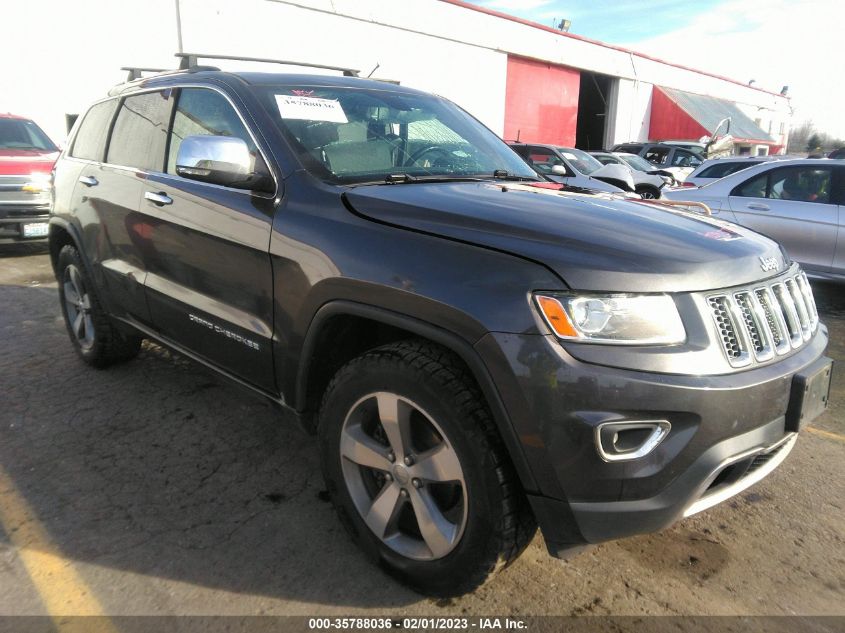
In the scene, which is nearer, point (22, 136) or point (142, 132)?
point (142, 132)

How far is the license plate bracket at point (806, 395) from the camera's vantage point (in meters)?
2.06

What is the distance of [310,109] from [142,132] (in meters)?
1.30

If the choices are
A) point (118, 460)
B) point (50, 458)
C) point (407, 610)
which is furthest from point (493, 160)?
point (50, 458)

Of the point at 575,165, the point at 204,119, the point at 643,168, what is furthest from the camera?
the point at 643,168

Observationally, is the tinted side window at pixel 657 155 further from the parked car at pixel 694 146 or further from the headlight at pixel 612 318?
the headlight at pixel 612 318

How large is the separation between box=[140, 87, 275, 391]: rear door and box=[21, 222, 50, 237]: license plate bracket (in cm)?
646

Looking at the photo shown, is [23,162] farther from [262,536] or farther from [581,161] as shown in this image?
[581,161]

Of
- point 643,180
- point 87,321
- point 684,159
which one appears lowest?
point 87,321

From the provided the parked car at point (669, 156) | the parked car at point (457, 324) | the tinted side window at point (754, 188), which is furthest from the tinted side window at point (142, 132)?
the parked car at point (669, 156)

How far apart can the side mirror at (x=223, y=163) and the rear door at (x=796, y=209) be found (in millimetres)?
5790

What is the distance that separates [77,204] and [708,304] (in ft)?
12.6

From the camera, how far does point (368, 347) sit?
2.61m

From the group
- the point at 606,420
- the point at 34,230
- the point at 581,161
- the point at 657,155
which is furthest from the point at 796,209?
the point at 657,155

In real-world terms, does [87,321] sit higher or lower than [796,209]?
lower
